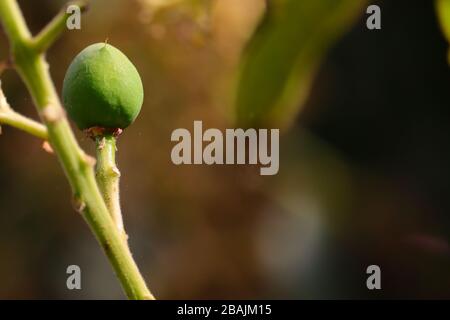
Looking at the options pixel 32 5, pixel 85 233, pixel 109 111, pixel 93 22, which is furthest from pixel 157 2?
pixel 32 5

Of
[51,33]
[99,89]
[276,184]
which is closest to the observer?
[51,33]

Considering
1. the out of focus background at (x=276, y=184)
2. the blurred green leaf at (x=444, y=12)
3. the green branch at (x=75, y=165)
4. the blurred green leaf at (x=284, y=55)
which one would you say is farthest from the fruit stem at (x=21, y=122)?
the out of focus background at (x=276, y=184)

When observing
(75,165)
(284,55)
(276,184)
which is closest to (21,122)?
(75,165)

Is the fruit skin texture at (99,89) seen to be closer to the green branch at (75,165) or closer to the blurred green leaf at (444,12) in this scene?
the green branch at (75,165)

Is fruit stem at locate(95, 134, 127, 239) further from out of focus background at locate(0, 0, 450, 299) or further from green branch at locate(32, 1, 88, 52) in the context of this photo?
out of focus background at locate(0, 0, 450, 299)

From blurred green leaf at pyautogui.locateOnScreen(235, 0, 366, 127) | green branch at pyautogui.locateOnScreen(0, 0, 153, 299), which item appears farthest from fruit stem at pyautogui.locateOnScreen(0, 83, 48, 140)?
blurred green leaf at pyautogui.locateOnScreen(235, 0, 366, 127)

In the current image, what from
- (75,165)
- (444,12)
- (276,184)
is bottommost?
(75,165)

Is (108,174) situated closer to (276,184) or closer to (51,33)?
(51,33)
